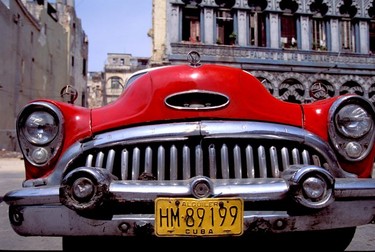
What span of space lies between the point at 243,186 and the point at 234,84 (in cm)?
71

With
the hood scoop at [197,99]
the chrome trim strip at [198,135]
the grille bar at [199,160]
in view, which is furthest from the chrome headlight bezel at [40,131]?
the hood scoop at [197,99]

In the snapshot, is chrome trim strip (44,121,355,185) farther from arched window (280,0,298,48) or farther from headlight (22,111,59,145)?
arched window (280,0,298,48)

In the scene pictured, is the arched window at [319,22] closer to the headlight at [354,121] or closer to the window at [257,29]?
the window at [257,29]

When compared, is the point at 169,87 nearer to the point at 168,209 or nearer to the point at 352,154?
the point at 168,209

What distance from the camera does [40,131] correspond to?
6.99ft

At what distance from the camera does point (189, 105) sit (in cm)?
218

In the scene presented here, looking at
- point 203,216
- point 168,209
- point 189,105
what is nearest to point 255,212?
point 203,216

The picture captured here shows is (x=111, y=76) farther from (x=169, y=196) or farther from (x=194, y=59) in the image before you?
(x=169, y=196)

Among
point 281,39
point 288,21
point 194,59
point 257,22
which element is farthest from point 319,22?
point 194,59

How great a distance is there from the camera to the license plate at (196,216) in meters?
1.74

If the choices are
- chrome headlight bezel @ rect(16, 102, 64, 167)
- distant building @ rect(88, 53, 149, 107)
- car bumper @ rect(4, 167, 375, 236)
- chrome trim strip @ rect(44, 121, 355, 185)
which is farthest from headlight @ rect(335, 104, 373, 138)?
distant building @ rect(88, 53, 149, 107)

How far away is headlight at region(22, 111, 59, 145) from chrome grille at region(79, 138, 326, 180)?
0.27m

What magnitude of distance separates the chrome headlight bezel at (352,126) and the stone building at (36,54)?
1878 centimetres

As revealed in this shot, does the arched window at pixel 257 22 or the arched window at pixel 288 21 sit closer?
the arched window at pixel 257 22
